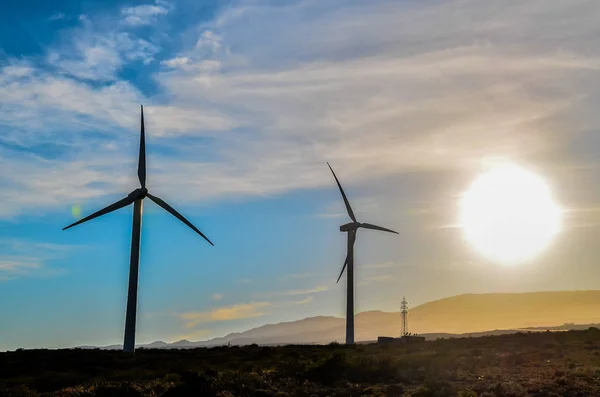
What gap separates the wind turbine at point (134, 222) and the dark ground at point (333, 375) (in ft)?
28.3

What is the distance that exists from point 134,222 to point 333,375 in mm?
39236

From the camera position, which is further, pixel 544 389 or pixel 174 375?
pixel 174 375

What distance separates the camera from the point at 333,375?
45219 mm

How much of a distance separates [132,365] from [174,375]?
14893mm

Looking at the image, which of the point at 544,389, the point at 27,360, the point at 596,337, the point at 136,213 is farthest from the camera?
the point at 136,213

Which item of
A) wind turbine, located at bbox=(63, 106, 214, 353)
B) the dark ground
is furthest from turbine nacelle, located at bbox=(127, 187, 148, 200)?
the dark ground

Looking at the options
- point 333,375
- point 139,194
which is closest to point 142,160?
point 139,194

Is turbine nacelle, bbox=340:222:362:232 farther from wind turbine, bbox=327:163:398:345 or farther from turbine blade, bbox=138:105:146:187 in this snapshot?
turbine blade, bbox=138:105:146:187

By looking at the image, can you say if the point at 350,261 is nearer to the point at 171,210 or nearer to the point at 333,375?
the point at 171,210

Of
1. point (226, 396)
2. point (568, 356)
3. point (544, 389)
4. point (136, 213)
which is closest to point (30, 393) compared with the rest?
point (226, 396)

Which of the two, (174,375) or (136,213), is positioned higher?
(136,213)

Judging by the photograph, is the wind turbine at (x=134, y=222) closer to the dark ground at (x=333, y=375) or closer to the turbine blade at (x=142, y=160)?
the turbine blade at (x=142, y=160)

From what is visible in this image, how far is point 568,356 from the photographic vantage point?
53.2 meters

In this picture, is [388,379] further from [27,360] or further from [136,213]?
[136,213]
